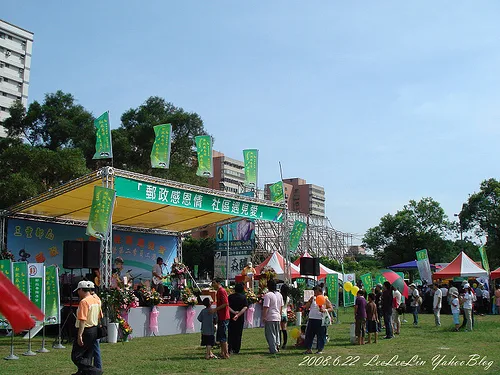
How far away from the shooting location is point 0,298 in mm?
3262

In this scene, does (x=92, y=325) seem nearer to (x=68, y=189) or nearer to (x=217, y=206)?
(x=68, y=189)

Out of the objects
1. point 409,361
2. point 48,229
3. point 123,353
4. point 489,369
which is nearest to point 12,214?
point 48,229

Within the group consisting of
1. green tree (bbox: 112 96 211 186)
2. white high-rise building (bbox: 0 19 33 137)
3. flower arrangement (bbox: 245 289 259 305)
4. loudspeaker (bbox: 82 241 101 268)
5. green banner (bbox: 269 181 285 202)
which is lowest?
flower arrangement (bbox: 245 289 259 305)

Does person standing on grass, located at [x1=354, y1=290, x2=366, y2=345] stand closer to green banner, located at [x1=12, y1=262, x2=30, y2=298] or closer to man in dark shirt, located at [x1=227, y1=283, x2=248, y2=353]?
man in dark shirt, located at [x1=227, y1=283, x2=248, y2=353]

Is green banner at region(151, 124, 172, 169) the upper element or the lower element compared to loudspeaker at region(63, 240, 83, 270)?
upper

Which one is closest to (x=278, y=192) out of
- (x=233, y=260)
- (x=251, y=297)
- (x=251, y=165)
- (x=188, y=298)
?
(x=251, y=165)

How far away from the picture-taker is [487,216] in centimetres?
4275

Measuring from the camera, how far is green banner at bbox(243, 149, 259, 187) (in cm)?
1834

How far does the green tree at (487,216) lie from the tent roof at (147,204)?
29.6 meters

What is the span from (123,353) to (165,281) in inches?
319

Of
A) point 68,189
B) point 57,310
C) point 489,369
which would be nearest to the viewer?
point 489,369

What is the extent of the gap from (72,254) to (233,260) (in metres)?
29.5

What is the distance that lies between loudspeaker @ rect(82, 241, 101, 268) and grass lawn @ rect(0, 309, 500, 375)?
173 cm

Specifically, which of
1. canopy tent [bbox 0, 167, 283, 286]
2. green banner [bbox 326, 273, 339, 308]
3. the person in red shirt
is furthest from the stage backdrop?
the person in red shirt
